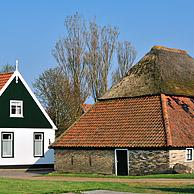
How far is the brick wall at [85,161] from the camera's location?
3644 cm

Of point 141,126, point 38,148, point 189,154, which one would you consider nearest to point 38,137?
point 38,148

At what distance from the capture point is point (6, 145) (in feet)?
142

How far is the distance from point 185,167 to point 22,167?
1589 centimetres

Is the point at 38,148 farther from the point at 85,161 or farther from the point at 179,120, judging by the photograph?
the point at 179,120

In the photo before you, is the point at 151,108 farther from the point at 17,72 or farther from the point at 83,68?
the point at 83,68

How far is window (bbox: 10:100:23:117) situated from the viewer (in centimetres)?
4392

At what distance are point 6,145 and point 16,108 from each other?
3230mm

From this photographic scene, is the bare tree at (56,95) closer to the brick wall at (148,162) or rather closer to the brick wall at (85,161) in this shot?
the brick wall at (85,161)

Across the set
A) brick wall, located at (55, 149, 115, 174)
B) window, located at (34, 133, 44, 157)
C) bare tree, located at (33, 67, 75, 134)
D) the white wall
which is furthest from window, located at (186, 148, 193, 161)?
bare tree, located at (33, 67, 75, 134)

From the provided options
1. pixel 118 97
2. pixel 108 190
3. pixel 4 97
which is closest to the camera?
pixel 108 190

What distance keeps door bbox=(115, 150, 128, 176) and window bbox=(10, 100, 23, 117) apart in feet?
38.3

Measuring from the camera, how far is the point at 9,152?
4362cm

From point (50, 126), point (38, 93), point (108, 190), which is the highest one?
point (38, 93)

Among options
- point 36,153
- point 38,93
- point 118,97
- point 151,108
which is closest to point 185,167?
point 151,108
